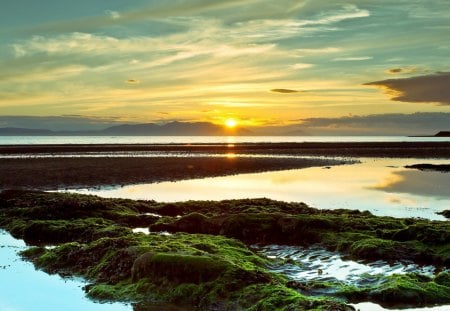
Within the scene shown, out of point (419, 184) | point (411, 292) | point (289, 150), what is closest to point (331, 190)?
point (419, 184)

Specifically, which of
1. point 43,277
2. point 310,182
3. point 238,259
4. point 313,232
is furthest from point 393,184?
point 43,277

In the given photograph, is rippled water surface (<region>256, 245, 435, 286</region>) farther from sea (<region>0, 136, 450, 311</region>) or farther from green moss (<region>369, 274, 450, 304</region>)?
green moss (<region>369, 274, 450, 304</region>)

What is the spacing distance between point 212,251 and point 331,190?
25720mm

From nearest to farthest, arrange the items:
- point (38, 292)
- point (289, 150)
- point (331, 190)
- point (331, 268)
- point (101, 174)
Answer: point (38, 292), point (331, 268), point (331, 190), point (101, 174), point (289, 150)

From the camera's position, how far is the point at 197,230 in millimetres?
21656

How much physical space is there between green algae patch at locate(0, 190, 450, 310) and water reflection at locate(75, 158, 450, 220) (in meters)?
6.88

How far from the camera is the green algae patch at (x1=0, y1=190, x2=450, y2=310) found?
12423mm

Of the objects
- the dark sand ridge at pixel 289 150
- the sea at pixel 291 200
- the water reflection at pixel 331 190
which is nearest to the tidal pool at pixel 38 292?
the sea at pixel 291 200

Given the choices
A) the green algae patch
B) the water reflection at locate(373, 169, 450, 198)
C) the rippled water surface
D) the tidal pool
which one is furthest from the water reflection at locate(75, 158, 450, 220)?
the tidal pool

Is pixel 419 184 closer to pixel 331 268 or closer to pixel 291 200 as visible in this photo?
pixel 291 200

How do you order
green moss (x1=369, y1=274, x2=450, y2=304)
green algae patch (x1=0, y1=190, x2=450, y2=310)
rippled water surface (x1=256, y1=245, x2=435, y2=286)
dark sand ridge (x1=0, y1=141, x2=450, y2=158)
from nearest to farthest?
green moss (x1=369, y1=274, x2=450, y2=304), green algae patch (x1=0, y1=190, x2=450, y2=310), rippled water surface (x1=256, y1=245, x2=435, y2=286), dark sand ridge (x1=0, y1=141, x2=450, y2=158)

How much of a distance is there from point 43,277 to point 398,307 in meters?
10.3

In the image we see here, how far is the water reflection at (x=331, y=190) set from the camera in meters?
31.9

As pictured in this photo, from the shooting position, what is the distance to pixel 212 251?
15.9 m
